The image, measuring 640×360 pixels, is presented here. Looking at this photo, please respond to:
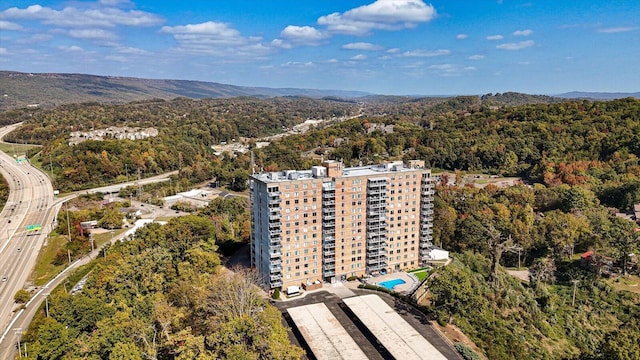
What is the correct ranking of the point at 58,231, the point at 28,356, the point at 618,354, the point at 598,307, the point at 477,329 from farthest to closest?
the point at 58,231 < the point at 598,307 < the point at 477,329 < the point at 28,356 < the point at 618,354

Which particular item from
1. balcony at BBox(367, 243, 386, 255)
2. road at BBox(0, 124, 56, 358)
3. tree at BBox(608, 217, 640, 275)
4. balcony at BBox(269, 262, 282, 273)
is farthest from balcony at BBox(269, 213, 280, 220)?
tree at BBox(608, 217, 640, 275)

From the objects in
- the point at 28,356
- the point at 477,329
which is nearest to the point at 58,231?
the point at 28,356

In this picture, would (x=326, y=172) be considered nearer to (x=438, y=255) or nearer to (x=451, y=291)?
(x=451, y=291)

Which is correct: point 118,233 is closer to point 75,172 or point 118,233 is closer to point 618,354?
point 75,172

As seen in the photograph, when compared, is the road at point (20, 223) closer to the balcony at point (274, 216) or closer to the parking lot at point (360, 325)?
the balcony at point (274, 216)

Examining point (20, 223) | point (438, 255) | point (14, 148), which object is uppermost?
point (14, 148)

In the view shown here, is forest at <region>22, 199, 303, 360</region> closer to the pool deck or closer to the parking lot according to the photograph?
the parking lot

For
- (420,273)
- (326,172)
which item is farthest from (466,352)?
(326,172)
